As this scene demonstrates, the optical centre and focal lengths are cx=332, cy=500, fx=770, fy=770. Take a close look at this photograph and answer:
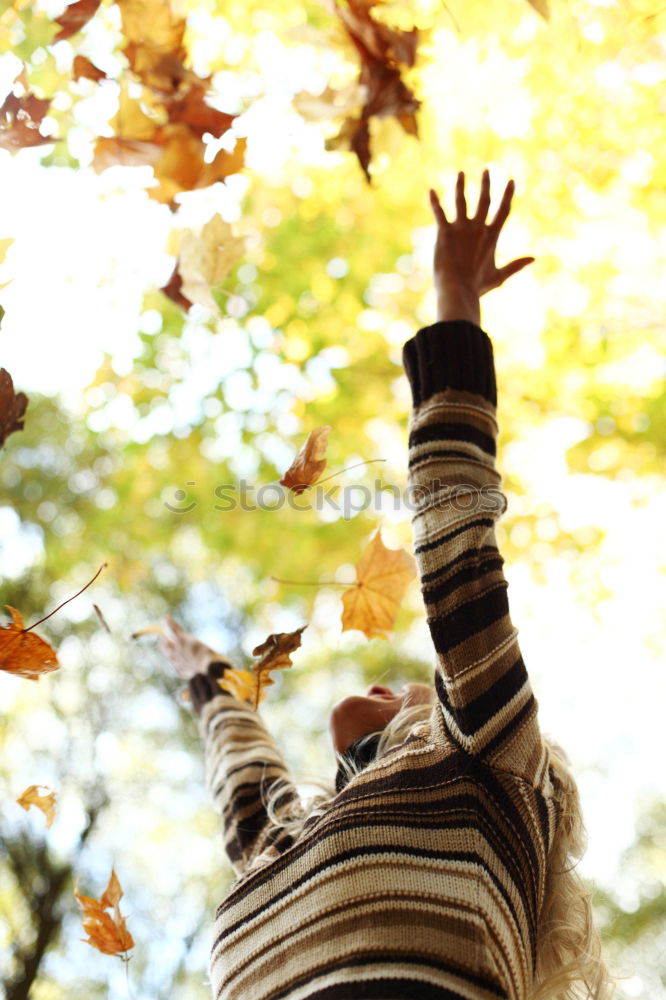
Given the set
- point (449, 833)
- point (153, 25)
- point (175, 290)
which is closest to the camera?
point (449, 833)

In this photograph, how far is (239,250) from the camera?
1.47m

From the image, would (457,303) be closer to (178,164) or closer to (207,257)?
(207,257)

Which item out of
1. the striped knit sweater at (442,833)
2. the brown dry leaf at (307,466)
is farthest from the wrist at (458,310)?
the brown dry leaf at (307,466)

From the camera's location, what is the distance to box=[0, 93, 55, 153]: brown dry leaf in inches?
52.7

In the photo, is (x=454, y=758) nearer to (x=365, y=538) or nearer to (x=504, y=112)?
(x=365, y=538)

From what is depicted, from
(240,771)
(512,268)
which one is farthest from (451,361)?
(240,771)

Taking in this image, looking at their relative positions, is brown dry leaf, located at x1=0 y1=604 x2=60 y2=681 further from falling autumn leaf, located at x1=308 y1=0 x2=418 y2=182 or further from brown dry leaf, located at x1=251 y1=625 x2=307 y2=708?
falling autumn leaf, located at x1=308 y1=0 x2=418 y2=182

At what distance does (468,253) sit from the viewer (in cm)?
131

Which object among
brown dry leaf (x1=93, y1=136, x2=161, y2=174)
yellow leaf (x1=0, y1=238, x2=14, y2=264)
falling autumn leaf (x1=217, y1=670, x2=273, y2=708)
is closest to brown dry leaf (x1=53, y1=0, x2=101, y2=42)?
brown dry leaf (x1=93, y1=136, x2=161, y2=174)

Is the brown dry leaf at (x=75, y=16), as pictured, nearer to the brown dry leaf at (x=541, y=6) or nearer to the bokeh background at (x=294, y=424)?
the brown dry leaf at (x=541, y=6)

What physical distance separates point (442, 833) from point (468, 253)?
0.91 metres

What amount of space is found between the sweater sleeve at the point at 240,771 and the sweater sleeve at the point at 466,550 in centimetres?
53

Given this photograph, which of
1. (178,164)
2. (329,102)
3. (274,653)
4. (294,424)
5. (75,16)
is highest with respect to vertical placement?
(294,424)

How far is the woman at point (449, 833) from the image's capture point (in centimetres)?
90
